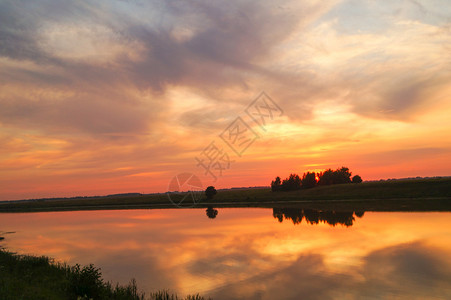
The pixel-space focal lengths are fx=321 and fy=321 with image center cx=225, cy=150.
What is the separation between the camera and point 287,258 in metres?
22.1

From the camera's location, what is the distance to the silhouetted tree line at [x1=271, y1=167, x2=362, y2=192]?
4870 inches

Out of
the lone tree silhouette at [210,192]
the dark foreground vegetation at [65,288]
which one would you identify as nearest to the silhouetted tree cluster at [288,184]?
the lone tree silhouette at [210,192]

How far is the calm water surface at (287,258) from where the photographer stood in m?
15.7

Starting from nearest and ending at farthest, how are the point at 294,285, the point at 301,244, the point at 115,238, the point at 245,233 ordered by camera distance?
the point at 294,285 → the point at 301,244 → the point at 245,233 → the point at 115,238

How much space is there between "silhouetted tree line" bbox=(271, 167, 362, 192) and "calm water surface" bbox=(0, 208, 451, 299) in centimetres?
8566

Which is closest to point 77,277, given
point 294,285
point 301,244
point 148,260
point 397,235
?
point 148,260

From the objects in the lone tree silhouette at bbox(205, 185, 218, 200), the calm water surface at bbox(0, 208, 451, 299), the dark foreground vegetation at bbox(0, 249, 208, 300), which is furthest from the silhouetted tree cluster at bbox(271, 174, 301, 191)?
the dark foreground vegetation at bbox(0, 249, 208, 300)

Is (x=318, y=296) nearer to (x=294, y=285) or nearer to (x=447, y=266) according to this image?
(x=294, y=285)

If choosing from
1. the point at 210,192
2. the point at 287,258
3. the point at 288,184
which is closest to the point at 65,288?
the point at 287,258

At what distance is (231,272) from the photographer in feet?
64.0

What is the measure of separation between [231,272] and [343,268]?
6619 mm

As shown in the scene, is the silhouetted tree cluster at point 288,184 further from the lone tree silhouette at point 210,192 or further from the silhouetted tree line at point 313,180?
the lone tree silhouette at point 210,192

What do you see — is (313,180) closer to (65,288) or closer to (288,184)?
(288,184)

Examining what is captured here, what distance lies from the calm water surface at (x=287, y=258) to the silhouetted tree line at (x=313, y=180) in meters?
85.7
